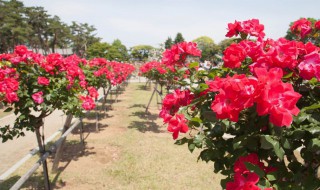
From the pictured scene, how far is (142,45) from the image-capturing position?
325 feet

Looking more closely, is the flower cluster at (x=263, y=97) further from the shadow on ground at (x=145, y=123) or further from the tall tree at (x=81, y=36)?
the tall tree at (x=81, y=36)

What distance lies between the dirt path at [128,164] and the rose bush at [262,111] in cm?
402

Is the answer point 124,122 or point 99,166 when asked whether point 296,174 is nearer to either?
point 99,166

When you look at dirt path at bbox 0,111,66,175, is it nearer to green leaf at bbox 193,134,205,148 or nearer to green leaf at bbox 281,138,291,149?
green leaf at bbox 193,134,205,148

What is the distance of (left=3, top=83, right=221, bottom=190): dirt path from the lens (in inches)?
205

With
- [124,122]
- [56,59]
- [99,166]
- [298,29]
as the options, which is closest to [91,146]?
[99,166]

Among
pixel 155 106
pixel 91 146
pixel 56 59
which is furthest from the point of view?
pixel 155 106

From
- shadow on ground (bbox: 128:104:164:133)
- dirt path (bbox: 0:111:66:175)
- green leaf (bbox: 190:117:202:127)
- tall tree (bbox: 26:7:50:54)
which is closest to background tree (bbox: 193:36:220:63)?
green leaf (bbox: 190:117:202:127)

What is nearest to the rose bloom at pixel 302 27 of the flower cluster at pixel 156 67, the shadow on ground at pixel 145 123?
the shadow on ground at pixel 145 123

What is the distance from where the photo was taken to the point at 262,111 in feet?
3.00

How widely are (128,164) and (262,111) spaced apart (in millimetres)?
5603

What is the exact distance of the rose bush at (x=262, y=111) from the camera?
0.93 metres

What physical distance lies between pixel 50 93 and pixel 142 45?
97.5 m

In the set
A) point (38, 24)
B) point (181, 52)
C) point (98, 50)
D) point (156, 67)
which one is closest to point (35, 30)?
point (38, 24)
